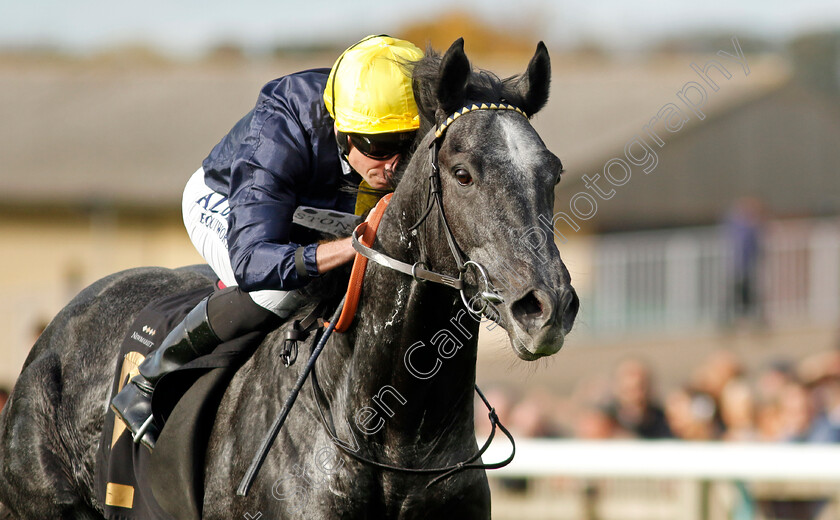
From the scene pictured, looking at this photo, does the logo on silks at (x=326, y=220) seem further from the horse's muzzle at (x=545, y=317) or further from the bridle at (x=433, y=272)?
the horse's muzzle at (x=545, y=317)

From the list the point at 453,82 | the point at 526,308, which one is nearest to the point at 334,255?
the point at 453,82

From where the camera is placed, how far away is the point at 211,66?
1121 inches

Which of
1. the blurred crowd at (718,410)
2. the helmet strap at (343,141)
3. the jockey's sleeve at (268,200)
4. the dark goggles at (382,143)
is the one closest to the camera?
the jockey's sleeve at (268,200)

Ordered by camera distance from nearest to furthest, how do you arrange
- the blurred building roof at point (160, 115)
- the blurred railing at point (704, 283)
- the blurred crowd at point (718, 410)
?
the blurred crowd at point (718, 410), the blurred railing at point (704, 283), the blurred building roof at point (160, 115)

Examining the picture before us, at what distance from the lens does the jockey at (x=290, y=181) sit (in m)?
3.23

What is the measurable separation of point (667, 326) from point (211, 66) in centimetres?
1719

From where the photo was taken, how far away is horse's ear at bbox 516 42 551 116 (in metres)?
3.12

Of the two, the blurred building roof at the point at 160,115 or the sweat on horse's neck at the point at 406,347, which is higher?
the blurred building roof at the point at 160,115

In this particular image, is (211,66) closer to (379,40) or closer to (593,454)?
(593,454)

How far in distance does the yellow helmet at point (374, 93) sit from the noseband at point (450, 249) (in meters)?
0.31

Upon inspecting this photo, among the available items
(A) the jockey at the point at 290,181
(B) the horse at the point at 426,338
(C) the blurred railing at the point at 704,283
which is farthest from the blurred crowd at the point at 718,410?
(C) the blurred railing at the point at 704,283

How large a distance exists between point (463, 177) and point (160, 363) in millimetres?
1460

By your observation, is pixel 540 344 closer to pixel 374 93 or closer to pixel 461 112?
pixel 461 112

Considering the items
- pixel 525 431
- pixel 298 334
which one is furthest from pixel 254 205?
pixel 525 431
